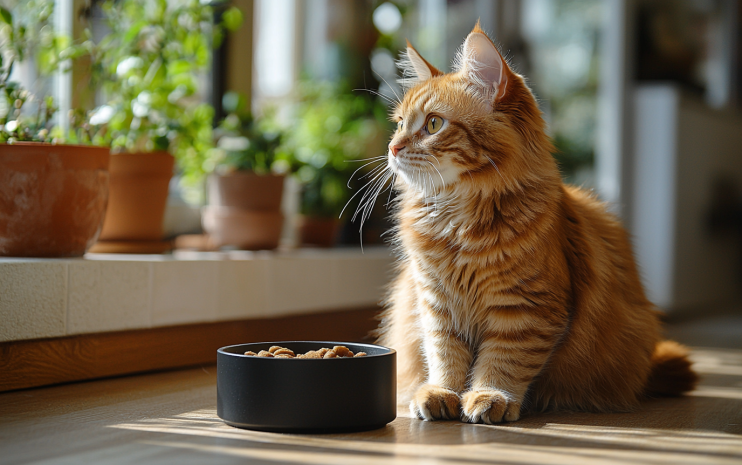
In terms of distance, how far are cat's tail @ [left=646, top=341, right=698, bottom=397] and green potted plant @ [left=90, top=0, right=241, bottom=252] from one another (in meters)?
1.33

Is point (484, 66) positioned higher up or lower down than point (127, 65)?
lower down

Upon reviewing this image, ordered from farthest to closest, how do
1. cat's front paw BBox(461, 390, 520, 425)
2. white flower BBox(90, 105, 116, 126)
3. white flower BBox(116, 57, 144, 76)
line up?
white flower BBox(116, 57, 144, 76) → white flower BBox(90, 105, 116, 126) → cat's front paw BBox(461, 390, 520, 425)

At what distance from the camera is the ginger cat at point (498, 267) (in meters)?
1.32

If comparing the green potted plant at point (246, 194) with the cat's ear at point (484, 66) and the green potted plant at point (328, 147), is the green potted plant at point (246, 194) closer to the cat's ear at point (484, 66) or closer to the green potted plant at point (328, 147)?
the green potted plant at point (328, 147)

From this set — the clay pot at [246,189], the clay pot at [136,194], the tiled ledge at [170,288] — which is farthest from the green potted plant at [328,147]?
the clay pot at [136,194]

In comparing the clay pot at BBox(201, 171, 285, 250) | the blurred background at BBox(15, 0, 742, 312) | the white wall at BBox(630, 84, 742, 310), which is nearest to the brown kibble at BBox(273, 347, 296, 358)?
the clay pot at BBox(201, 171, 285, 250)

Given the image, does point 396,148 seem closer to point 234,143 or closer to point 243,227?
point 243,227

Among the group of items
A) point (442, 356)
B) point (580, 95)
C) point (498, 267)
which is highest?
point (580, 95)

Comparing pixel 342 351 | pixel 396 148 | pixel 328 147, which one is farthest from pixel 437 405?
pixel 328 147

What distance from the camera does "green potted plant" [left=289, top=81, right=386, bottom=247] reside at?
2.71 meters

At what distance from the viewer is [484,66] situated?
1370 millimetres

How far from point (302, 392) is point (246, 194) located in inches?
46.5

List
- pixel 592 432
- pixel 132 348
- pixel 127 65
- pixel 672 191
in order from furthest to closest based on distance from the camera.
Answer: pixel 672 191, pixel 127 65, pixel 132 348, pixel 592 432

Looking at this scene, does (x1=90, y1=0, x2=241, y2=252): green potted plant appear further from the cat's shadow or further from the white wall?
the white wall
